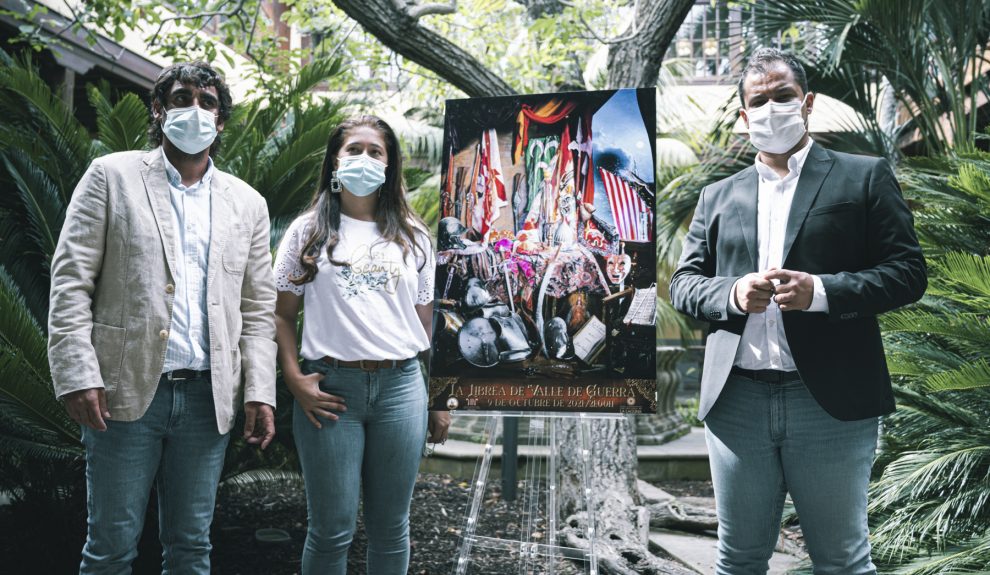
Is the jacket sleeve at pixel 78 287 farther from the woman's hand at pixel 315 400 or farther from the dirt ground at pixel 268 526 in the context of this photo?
the dirt ground at pixel 268 526

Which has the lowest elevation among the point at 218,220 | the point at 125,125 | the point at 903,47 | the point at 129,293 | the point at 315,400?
the point at 315,400

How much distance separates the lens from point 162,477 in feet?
8.54

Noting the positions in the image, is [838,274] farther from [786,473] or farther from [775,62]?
[775,62]

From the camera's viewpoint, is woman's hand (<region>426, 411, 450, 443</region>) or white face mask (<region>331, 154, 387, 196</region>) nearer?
white face mask (<region>331, 154, 387, 196</region>)

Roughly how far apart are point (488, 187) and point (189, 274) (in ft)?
3.88

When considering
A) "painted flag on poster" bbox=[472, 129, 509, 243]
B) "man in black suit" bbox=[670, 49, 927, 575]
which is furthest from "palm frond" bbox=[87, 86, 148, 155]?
"man in black suit" bbox=[670, 49, 927, 575]

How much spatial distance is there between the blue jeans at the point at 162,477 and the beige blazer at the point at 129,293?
0.23 feet

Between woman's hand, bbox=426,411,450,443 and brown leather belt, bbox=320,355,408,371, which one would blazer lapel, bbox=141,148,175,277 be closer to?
brown leather belt, bbox=320,355,408,371

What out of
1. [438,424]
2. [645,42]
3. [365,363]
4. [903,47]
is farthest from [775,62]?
[903,47]

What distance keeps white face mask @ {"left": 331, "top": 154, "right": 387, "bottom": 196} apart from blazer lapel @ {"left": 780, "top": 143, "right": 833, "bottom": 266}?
1.43 m

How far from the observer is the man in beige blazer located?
8.07 ft

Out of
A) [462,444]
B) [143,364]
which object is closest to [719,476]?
[143,364]

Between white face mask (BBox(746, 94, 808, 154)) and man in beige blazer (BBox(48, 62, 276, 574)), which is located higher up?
white face mask (BBox(746, 94, 808, 154))

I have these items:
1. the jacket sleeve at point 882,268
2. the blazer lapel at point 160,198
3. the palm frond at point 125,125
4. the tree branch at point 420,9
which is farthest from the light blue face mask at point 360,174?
the tree branch at point 420,9
